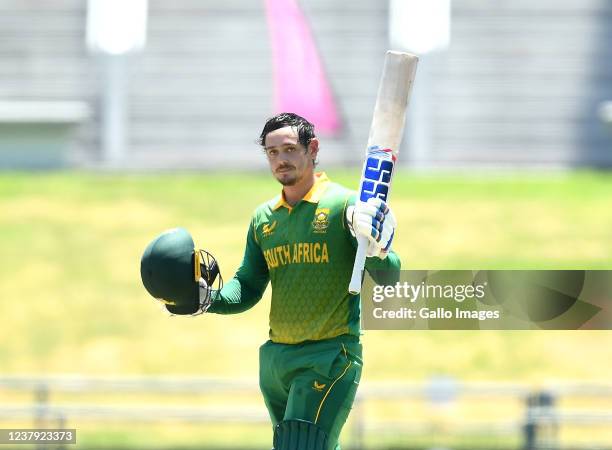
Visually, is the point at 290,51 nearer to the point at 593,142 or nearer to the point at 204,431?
the point at 593,142

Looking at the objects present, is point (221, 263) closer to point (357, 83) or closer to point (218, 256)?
point (218, 256)

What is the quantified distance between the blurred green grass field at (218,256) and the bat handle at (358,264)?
24.8ft

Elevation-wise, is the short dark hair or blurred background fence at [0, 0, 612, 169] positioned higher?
blurred background fence at [0, 0, 612, 169]

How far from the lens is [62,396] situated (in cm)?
1239

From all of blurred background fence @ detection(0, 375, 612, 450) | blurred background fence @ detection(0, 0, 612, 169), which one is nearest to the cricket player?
blurred background fence @ detection(0, 375, 612, 450)

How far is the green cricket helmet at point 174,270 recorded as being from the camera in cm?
502

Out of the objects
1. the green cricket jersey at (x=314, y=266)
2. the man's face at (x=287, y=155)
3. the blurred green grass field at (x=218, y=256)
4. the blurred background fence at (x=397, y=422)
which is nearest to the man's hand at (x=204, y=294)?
the green cricket jersey at (x=314, y=266)

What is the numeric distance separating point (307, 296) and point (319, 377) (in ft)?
1.16

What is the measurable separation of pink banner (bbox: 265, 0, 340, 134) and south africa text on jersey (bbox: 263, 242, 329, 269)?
16.3 metres

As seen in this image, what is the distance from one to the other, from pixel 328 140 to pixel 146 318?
874 cm

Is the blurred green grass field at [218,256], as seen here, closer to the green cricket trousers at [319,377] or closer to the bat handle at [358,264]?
the green cricket trousers at [319,377]

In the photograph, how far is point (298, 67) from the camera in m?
22.0

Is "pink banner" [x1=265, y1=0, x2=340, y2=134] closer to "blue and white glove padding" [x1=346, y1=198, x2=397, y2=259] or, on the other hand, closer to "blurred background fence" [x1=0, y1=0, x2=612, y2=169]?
"blurred background fence" [x1=0, y1=0, x2=612, y2=169]

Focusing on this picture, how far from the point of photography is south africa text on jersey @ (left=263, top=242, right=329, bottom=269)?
199 inches
